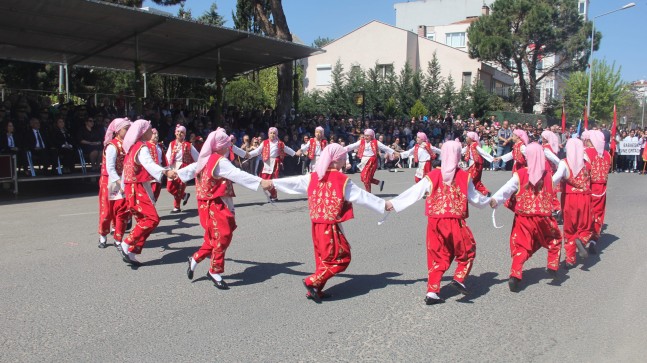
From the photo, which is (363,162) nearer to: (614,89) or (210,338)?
(210,338)

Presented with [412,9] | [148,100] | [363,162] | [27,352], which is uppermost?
[412,9]

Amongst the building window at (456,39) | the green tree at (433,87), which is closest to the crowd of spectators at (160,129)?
the green tree at (433,87)

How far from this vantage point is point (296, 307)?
5.57 meters

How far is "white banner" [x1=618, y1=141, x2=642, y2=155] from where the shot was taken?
2538 cm

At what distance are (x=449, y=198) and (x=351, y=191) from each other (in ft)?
3.26

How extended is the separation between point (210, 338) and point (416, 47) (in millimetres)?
47098

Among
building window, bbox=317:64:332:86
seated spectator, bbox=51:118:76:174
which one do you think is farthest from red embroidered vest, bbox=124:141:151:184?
building window, bbox=317:64:332:86

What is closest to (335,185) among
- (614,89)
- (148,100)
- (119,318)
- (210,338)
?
(210,338)

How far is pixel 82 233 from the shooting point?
9.16 meters

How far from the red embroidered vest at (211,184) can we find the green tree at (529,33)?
1636 inches

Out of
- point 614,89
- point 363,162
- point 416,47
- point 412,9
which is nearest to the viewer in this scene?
point 363,162

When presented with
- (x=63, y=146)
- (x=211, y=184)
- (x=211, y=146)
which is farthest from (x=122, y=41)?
(x=211, y=184)

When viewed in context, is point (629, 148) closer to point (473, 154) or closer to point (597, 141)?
point (473, 154)

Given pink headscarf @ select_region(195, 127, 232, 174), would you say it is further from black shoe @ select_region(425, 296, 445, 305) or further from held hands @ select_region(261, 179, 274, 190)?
black shoe @ select_region(425, 296, 445, 305)
